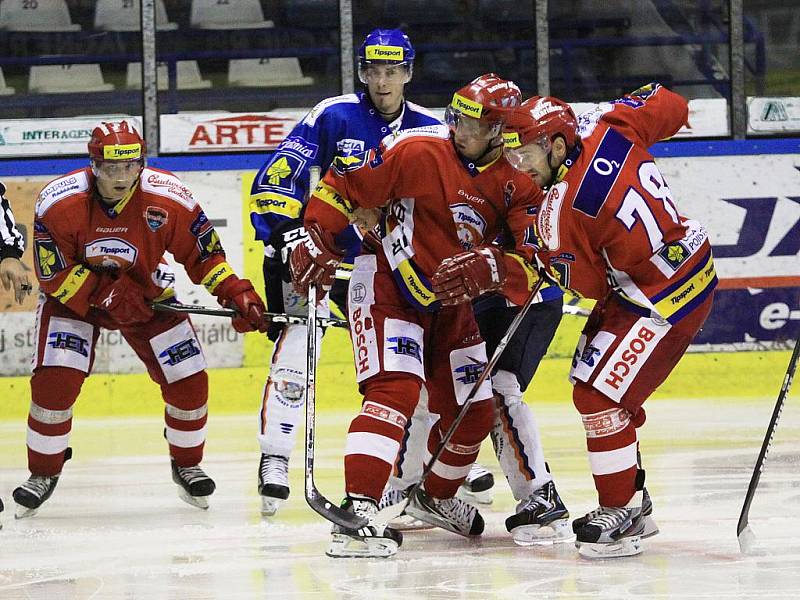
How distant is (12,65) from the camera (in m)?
7.71

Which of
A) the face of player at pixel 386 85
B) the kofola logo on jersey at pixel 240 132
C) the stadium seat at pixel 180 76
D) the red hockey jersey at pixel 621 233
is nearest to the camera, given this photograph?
the red hockey jersey at pixel 621 233

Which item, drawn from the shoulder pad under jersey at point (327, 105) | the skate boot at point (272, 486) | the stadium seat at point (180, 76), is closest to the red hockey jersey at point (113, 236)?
the shoulder pad under jersey at point (327, 105)

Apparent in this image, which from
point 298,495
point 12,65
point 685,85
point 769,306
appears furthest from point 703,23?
point 298,495

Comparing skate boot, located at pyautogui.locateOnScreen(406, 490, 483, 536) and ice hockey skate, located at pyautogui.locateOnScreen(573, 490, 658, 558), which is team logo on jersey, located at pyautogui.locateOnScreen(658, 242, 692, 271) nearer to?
ice hockey skate, located at pyautogui.locateOnScreen(573, 490, 658, 558)

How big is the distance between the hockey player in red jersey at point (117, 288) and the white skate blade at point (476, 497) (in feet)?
2.50

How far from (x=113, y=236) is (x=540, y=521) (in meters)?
1.54

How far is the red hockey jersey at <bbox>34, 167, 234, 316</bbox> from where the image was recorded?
13.8 ft

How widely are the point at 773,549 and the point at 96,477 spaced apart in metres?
2.57

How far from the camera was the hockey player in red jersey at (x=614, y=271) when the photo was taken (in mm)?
3293

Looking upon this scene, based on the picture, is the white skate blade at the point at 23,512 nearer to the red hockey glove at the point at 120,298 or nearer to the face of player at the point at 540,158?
the red hockey glove at the point at 120,298

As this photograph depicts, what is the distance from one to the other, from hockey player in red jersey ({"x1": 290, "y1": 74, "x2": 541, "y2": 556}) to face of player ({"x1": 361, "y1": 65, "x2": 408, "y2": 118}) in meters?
0.80

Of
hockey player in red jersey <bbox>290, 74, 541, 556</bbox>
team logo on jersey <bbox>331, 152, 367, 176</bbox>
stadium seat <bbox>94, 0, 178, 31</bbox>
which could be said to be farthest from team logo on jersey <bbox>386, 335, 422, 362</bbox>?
stadium seat <bbox>94, 0, 178, 31</bbox>

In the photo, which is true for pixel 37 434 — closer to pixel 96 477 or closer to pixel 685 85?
pixel 96 477

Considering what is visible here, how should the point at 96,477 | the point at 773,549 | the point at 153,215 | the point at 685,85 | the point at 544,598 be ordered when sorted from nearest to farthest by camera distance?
the point at 544,598 < the point at 773,549 < the point at 153,215 < the point at 96,477 < the point at 685,85
